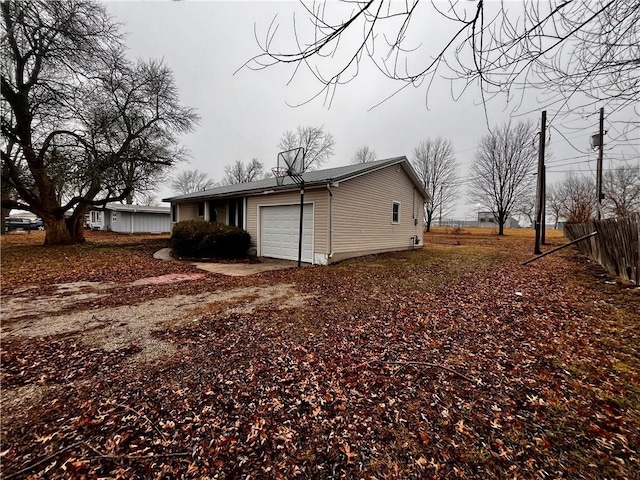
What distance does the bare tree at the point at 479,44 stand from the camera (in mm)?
2074

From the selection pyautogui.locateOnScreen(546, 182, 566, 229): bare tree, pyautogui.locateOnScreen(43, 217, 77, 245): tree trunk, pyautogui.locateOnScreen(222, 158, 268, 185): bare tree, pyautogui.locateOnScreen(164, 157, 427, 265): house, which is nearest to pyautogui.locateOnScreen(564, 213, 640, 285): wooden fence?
pyautogui.locateOnScreen(164, 157, 427, 265): house

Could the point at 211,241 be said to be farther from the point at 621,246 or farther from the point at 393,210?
the point at 621,246

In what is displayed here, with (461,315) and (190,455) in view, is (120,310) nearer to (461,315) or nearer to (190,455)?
(190,455)

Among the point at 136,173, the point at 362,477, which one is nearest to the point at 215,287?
the point at 362,477

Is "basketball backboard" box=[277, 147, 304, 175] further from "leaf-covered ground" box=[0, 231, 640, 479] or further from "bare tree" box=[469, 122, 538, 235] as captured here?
"bare tree" box=[469, 122, 538, 235]

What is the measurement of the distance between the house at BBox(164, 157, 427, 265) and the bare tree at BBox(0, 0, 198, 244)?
429 centimetres

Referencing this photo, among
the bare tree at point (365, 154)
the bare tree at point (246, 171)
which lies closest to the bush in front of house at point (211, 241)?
the bare tree at point (365, 154)

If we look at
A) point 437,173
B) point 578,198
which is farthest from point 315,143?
point 578,198

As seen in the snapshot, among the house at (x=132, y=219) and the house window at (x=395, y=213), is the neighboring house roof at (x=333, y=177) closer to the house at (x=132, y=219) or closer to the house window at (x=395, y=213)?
the house window at (x=395, y=213)

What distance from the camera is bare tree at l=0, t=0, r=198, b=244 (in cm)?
983

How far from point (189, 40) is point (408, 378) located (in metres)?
4.54

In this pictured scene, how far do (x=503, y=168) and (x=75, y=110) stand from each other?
33977 mm

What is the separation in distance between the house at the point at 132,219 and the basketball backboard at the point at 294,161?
22.9 meters

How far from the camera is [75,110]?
35.0 feet
